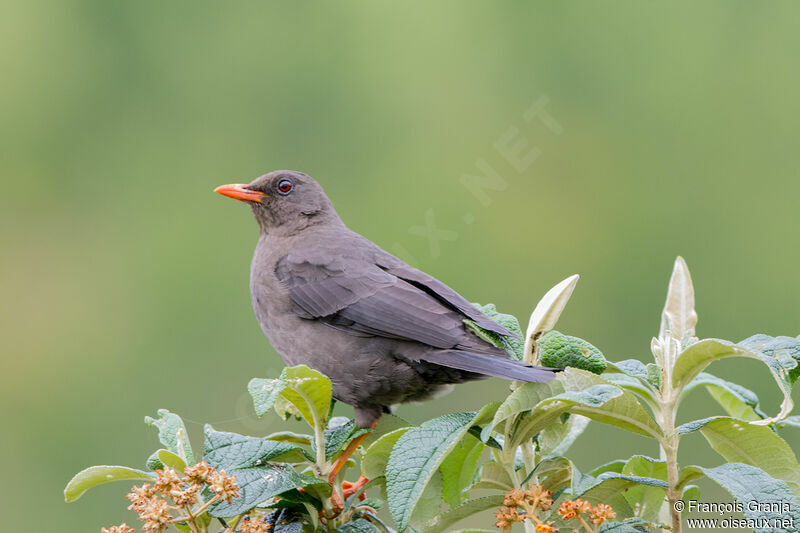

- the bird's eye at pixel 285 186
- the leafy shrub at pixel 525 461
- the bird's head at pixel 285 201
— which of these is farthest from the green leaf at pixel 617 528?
the bird's eye at pixel 285 186

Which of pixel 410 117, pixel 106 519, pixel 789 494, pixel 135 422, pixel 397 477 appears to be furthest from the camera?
pixel 410 117

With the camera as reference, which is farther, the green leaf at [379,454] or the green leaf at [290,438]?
the green leaf at [290,438]

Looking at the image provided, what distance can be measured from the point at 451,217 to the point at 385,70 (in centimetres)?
174

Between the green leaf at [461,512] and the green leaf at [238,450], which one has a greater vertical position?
the green leaf at [238,450]

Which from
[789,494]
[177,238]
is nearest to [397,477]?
[789,494]

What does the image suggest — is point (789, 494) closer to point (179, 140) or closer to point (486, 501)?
point (486, 501)

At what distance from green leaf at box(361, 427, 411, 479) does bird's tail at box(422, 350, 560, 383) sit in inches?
12.7

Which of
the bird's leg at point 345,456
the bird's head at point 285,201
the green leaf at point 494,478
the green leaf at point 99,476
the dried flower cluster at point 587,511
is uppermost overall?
the bird's head at point 285,201

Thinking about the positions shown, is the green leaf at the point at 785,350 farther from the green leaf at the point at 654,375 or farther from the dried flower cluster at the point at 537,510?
the dried flower cluster at the point at 537,510

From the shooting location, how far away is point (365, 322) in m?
3.54

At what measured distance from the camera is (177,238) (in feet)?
26.6

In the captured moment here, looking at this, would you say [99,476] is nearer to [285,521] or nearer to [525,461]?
[285,521]

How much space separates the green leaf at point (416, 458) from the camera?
1922mm

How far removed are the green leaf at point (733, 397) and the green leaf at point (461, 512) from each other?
1.89 ft
